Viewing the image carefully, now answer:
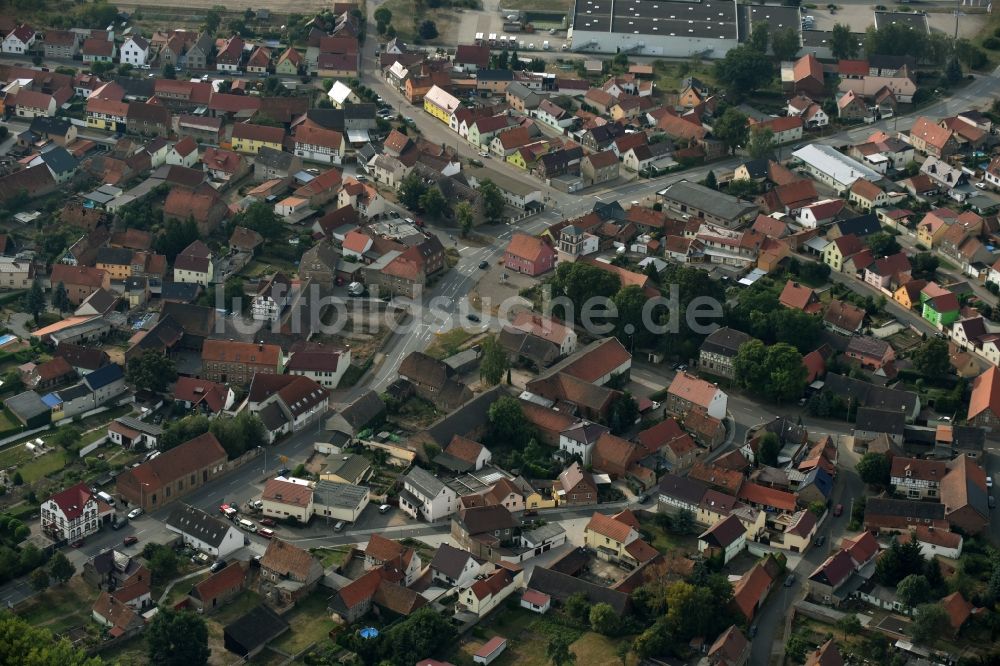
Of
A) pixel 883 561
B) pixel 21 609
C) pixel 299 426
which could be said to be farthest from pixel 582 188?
pixel 21 609

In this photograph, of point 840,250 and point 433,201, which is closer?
point 840,250

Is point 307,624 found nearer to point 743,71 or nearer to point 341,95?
point 341,95

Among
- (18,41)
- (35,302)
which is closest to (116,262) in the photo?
(35,302)

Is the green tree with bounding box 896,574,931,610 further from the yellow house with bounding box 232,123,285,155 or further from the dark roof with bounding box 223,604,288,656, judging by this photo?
the yellow house with bounding box 232,123,285,155

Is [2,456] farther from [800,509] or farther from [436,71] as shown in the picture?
[436,71]

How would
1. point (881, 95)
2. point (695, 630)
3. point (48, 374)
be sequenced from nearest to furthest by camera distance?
point (695, 630) < point (48, 374) < point (881, 95)
